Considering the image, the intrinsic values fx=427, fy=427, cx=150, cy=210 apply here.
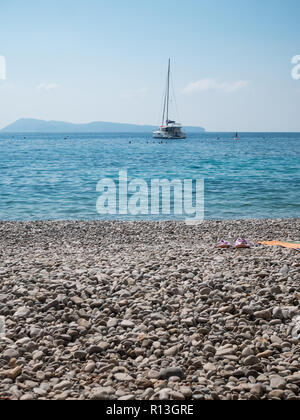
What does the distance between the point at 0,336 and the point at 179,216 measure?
42.5 feet

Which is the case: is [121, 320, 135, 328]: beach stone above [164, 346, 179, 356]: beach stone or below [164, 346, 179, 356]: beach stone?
above

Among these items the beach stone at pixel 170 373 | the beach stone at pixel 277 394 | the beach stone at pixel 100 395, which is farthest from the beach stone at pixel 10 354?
the beach stone at pixel 277 394

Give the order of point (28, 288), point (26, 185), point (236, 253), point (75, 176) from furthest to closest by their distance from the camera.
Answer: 1. point (75, 176)
2. point (26, 185)
3. point (236, 253)
4. point (28, 288)

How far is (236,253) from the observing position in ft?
29.1

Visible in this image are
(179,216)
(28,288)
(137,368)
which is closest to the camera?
(137,368)

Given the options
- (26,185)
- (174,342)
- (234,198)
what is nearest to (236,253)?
(174,342)

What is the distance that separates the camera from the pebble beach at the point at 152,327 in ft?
13.8

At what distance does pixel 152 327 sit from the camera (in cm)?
525

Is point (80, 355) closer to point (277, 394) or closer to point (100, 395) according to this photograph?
point (100, 395)

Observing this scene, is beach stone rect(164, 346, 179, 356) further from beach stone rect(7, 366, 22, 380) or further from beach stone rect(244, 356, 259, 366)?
beach stone rect(7, 366, 22, 380)

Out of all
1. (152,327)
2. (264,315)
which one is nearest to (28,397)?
(152,327)

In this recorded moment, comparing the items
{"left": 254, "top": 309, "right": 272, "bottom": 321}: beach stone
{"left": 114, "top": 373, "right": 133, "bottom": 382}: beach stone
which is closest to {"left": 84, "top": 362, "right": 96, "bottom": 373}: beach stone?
{"left": 114, "top": 373, "right": 133, "bottom": 382}: beach stone

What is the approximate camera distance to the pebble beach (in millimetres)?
4203
